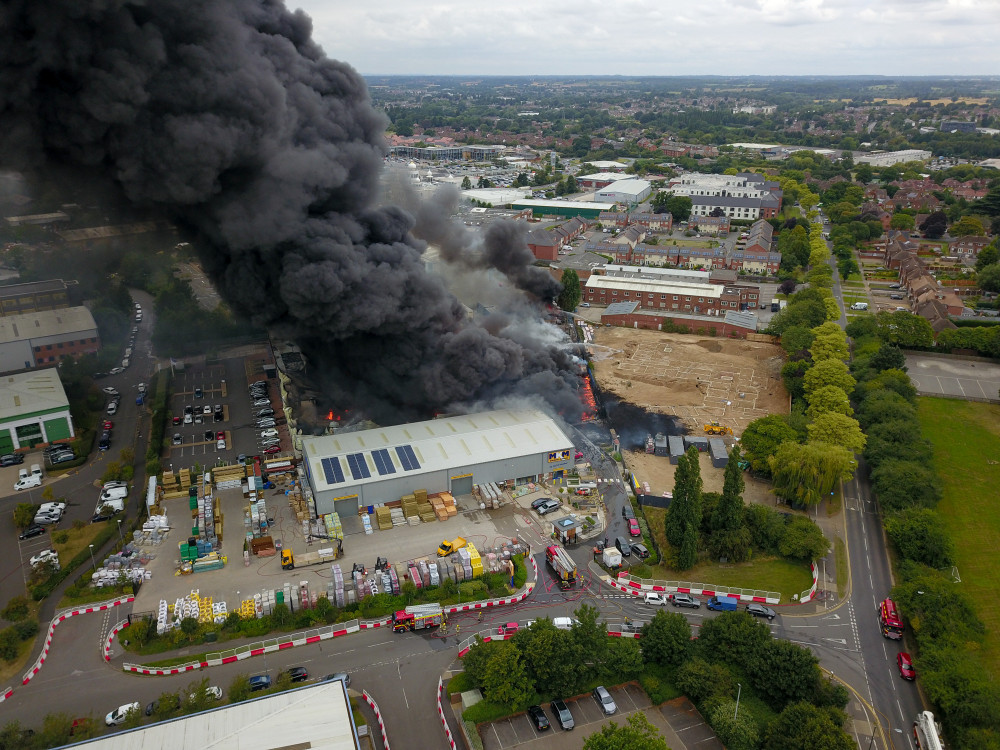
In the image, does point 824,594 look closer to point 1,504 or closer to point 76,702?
point 76,702

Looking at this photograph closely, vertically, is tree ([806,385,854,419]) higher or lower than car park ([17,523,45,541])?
higher

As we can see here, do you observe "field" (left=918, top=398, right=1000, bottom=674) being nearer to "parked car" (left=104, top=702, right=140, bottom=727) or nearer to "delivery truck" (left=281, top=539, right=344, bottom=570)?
"delivery truck" (left=281, top=539, right=344, bottom=570)

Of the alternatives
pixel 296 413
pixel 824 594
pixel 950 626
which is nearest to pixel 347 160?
pixel 296 413

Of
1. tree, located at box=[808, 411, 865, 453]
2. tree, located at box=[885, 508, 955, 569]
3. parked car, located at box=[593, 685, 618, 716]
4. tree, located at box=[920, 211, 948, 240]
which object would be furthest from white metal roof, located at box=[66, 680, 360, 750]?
tree, located at box=[920, 211, 948, 240]

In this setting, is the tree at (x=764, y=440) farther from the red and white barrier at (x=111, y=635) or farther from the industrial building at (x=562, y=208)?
the industrial building at (x=562, y=208)

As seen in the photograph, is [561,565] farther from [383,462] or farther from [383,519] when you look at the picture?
[383,462]

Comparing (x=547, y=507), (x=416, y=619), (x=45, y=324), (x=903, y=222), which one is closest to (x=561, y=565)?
(x=547, y=507)

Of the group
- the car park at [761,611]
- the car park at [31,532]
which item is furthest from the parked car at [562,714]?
the car park at [31,532]
